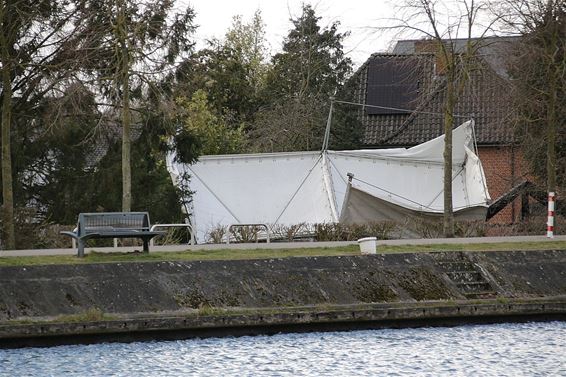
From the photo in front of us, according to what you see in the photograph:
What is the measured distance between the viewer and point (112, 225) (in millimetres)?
20922

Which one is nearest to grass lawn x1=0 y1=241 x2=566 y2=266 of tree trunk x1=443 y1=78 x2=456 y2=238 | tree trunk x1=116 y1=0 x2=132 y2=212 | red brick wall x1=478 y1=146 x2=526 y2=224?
tree trunk x1=443 y1=78 x2=456 y2=238

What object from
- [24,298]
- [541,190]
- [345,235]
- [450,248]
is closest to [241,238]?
[345,235]

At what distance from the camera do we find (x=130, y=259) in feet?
64.2

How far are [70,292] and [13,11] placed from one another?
10494 mm

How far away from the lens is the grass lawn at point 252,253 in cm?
1944

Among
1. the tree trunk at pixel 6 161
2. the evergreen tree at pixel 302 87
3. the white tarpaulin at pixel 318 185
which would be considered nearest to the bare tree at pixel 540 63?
the white tarpaulin at pixel 318 185

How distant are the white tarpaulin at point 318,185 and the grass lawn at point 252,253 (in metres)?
9.90

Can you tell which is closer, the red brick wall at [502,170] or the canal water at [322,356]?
the canal water at [322,356]

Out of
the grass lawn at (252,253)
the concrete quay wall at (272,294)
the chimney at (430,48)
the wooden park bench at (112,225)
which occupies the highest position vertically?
the chimney at (430,48)

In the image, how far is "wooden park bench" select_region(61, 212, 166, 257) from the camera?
66.1 ft

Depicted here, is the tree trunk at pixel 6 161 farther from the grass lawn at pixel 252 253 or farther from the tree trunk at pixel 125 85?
the grass lawn at pixel 252 253

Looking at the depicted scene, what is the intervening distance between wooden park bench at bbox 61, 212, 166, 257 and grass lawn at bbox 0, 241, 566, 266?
309mm

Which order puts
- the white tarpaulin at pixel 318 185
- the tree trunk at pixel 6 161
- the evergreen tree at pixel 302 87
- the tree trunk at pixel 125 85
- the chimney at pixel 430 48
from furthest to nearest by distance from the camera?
the evergreen tree at pixel 302 87 → the white tarpaulin at pixel 318 185 → the chimney at pixel 430 48 → the tree trunk at pixel 125 85 → the tree trunk at pixel 6 161

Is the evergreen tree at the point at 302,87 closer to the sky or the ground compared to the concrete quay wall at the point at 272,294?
closer to the sky
